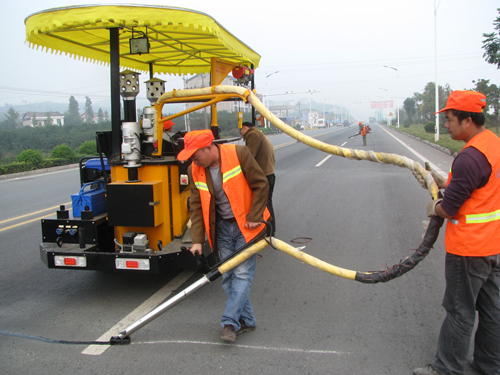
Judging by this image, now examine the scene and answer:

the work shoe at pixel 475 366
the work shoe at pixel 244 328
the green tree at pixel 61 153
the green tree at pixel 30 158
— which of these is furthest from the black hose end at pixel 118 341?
the green tree at pixel 61 153

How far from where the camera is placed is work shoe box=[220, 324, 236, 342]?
355cm

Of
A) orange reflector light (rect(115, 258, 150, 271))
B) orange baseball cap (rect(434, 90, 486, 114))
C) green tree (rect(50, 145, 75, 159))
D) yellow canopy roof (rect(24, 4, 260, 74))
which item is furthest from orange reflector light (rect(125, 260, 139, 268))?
green tree (rect(50, 145, 75, 159))

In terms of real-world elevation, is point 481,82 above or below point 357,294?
above

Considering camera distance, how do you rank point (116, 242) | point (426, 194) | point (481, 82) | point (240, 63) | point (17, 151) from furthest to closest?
1. point (17, 151)
2. point (481, 82)
3. point (426, 194)
4. point (240, 63)
5. point (116, 242)

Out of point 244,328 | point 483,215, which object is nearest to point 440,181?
point 483,215

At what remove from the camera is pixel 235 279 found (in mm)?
3689

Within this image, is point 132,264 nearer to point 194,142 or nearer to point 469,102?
point 194,142

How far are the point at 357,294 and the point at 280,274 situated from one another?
1056mm

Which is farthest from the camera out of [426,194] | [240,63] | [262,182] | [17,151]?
[17,151]

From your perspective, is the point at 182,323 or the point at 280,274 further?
the point at 280,274

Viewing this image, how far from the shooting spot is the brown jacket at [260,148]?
6410 millimetres

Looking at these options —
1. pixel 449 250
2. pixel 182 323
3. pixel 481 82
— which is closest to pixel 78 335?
pixel 182 323

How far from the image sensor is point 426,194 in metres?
9.95

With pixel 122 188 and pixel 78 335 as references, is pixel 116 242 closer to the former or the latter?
pixel 122 188
